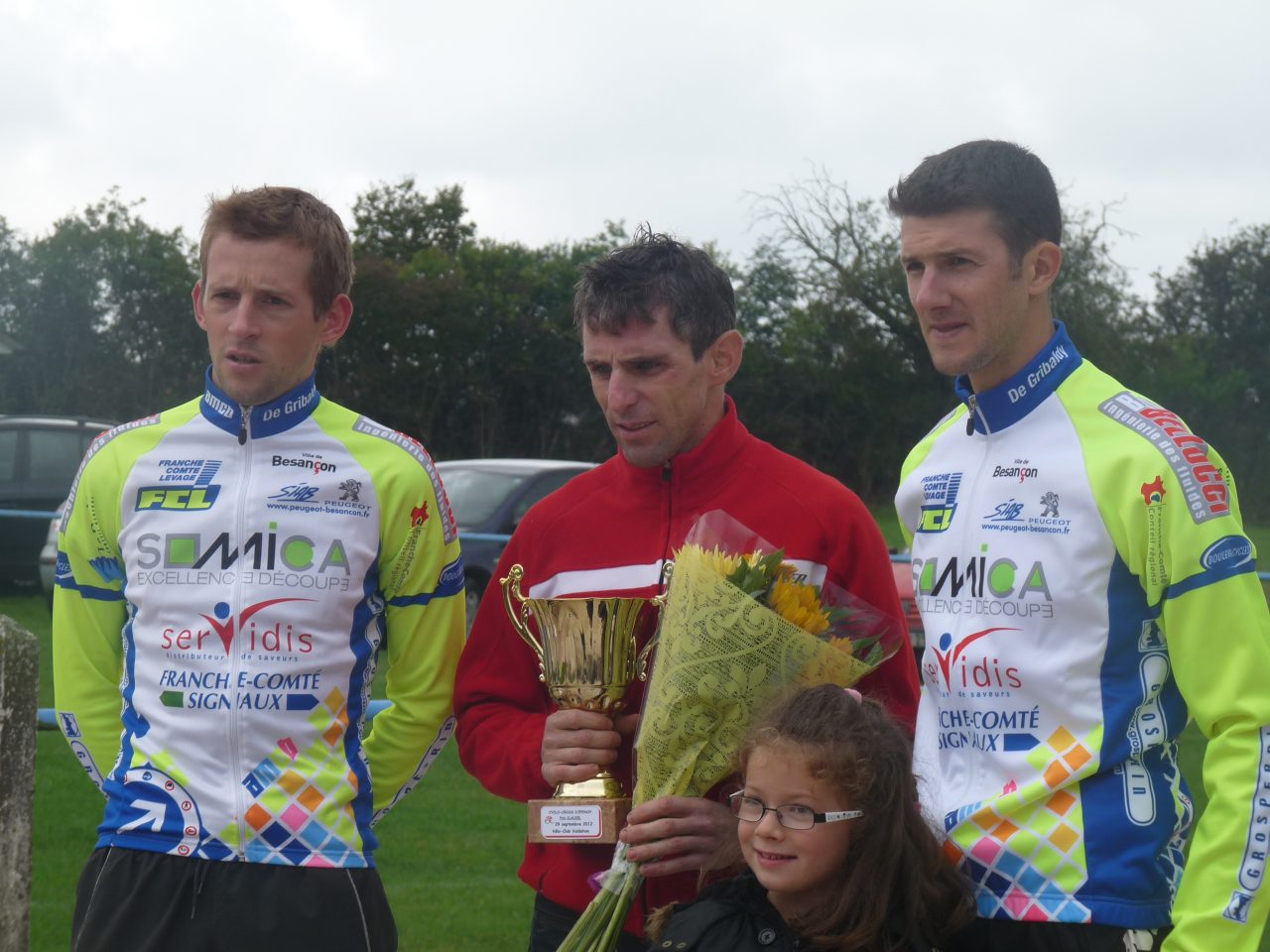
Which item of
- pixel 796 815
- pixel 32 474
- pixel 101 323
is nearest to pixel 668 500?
pixel 796 815

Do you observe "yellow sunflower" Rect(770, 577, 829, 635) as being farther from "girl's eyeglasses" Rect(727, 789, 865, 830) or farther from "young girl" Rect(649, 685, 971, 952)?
"girl's eyeglasses" Rect(727, 789, 865, 830)

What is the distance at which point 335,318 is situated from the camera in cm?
369

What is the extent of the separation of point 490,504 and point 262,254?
1050cm

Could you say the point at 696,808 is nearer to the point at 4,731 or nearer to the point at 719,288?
the point at 719,288

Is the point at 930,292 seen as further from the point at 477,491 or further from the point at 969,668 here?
the point at 477,491

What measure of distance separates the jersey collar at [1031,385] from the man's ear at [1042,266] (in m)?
0.10

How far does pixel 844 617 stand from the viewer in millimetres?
3102

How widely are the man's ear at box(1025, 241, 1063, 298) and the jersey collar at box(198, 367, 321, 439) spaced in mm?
1606

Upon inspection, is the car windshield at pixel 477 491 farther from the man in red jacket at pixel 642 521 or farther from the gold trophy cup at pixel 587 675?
the gold trophy cup at pixel 587 675

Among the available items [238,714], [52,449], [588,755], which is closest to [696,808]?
[588,755]

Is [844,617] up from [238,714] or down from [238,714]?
up

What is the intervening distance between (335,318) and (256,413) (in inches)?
12.3

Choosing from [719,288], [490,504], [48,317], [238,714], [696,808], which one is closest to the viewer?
[696,808]

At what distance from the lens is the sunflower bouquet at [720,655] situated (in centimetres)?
298
